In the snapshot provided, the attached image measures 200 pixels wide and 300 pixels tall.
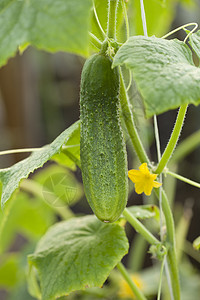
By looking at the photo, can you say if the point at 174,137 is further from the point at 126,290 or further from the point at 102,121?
the point at 126,290

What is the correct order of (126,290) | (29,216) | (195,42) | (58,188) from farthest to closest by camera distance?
1. (29,216)
2. (126,290)
3. (58,188)
4. (195,42)

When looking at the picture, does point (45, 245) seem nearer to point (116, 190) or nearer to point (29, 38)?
point (116, 190)

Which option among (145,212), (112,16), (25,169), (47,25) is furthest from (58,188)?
(47,25)

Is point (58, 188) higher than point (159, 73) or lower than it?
lower

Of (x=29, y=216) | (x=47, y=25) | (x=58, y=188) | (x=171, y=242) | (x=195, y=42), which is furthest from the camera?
(x=29, y=216)

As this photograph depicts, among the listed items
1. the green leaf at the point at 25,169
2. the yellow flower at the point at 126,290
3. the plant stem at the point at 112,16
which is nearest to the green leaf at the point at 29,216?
the yellow flower at the point at 126,290

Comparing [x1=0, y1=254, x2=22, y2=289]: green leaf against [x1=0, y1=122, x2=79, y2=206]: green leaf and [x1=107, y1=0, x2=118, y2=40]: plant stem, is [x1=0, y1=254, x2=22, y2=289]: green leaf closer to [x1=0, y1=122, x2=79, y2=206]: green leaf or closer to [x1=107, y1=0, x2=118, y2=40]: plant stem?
[x1=0, y1=122, x2=79, y2=206]: green leaf

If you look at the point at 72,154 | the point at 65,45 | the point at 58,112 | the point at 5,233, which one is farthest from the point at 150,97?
the point at 58,112
